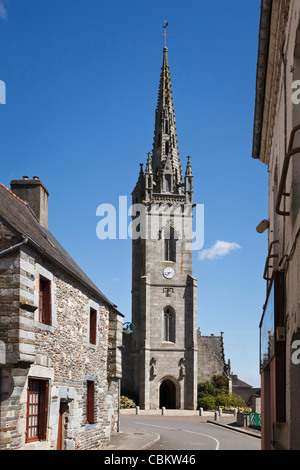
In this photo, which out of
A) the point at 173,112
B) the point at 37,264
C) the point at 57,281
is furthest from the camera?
the point at 173,112

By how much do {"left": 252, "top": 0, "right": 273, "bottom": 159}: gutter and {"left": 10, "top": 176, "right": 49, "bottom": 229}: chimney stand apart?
801 cm

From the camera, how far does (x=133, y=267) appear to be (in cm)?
6122

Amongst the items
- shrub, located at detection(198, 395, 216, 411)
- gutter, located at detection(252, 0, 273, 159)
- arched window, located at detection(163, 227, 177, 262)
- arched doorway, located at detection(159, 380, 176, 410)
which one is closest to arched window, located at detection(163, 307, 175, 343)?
arched doorway, located at detection(159, 380, 176, 410)

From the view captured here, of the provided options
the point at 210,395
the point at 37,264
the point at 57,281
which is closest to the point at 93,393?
the point at 57,281

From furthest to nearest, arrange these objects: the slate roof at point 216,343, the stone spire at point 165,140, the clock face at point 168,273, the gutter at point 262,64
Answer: the slate roof at point 216,343 → the stone spire at point 165,140 → the clock face at point 168,273 → the gutter at point 262,64

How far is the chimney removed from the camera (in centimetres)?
2023

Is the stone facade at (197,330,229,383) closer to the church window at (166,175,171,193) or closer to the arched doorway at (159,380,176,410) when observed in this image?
the arched doorway at (159,380,176,410)

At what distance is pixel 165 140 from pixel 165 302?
1692 cm

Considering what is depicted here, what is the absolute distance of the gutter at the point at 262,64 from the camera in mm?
9727

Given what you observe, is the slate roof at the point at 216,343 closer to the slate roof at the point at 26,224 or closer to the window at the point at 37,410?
the slate roof at the point at 26,224

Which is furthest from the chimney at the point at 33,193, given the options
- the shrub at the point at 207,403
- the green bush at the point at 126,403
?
the shrub at the point at 207,403

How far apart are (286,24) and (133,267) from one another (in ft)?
172

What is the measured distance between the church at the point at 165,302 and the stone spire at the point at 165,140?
0.14 meters
